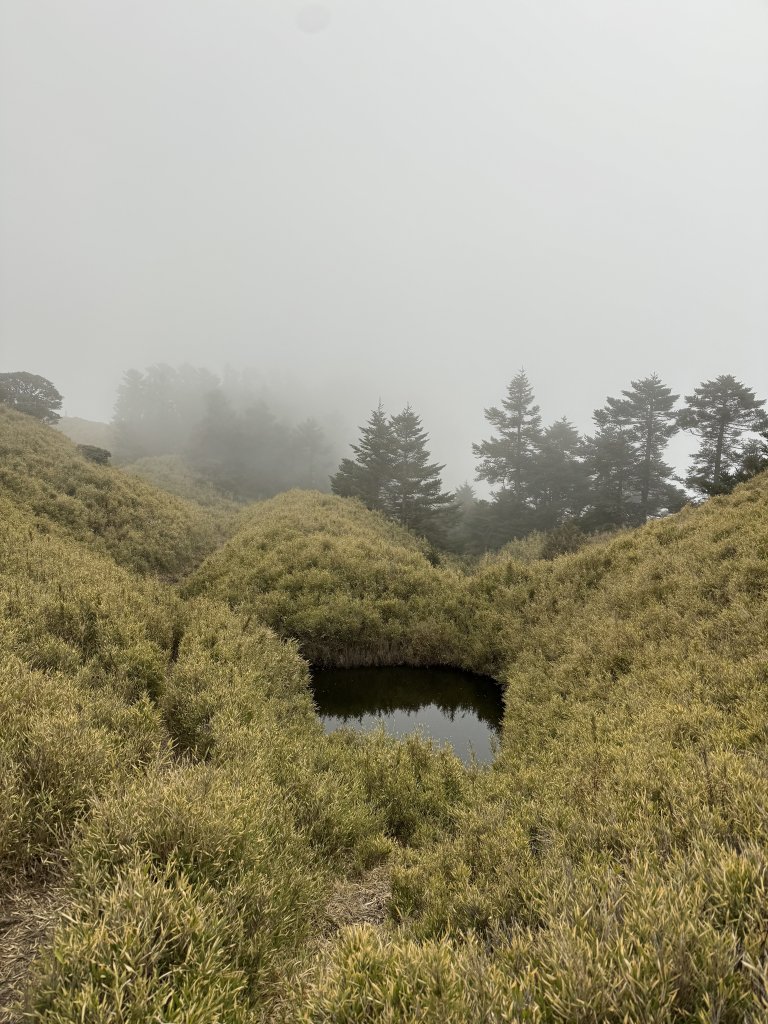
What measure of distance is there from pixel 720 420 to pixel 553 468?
13.5 metres

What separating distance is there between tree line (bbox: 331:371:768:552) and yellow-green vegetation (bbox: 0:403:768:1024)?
2422 centimetres

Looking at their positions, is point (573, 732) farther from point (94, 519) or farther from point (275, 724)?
point (94, 519)

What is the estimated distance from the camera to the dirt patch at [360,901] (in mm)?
5434

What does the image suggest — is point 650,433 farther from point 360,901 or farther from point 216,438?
point 216,438

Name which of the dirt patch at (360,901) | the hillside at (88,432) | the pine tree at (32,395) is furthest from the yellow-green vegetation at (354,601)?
the hillside at (88,432)

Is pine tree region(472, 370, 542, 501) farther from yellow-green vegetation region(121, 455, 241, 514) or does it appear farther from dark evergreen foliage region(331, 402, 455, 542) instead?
yellow-green vegetation region(121, 455, 241, 514)

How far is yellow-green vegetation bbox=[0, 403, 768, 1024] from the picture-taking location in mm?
2879

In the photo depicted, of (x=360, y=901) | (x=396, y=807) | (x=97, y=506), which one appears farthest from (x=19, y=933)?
(x=97, y=506)

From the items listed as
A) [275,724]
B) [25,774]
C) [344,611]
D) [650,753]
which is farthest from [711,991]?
[344,611]

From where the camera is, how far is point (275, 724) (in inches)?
385

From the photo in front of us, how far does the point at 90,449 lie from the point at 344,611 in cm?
2675

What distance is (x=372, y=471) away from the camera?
4306 centimetres

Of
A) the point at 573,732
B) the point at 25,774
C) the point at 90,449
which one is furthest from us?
the point at 90,449

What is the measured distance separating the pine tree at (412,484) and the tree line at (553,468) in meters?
0.10
